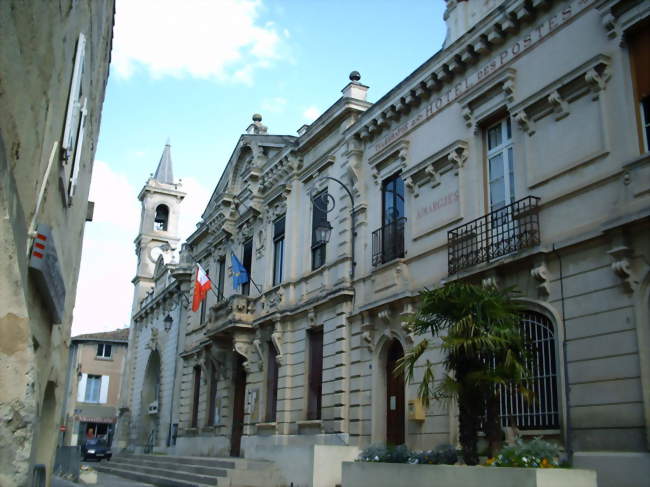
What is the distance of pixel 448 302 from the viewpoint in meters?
10.2

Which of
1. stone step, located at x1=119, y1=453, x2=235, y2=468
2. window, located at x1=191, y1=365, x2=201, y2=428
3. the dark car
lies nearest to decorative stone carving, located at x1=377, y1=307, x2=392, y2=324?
stone step, located at x1=119, y1=453, x2=235, y2=468

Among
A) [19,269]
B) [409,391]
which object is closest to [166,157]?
[409,391]

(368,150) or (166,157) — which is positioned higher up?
(166,157)

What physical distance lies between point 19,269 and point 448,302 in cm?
676

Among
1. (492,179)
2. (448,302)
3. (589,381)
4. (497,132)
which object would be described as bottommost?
(589,381)

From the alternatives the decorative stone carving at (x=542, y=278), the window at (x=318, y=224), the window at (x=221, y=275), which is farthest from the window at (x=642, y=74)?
the window at (x=221, y=275)

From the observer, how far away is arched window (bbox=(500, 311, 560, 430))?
11438 mm

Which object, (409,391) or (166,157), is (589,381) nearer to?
(409,391)

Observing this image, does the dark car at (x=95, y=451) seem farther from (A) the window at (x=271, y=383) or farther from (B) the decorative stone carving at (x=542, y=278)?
(B) the decorative stone carving at (x=542, y=278)

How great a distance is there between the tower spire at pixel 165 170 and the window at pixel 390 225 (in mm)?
33543

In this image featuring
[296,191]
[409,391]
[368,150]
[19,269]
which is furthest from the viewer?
[296,191]

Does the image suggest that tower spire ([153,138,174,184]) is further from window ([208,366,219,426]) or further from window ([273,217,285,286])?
window ([273,217,285,286])

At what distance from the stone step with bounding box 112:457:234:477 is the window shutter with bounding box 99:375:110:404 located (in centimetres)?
2609

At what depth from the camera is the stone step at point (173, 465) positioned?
1845 cm
